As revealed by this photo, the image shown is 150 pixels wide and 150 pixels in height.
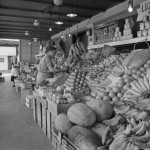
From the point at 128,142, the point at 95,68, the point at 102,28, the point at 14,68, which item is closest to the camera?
the point at 128,142

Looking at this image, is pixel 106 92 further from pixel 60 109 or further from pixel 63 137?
pixel 63 137

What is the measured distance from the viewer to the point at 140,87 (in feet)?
7.59

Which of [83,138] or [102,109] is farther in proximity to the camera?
[102,109]

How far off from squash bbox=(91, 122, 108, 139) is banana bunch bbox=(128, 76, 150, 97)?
0.59 meters

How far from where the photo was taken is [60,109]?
2672 millimetres

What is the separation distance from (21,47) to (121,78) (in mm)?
17270

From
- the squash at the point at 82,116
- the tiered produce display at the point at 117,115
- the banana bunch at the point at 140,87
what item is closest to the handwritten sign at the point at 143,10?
the tiered produce display at the point at 117,115

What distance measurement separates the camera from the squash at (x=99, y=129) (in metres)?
1.94

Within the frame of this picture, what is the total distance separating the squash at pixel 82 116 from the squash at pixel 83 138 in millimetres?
69

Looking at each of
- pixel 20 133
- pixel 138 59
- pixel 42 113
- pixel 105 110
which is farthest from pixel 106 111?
pixel 20 133

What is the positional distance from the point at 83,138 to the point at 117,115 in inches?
17.4

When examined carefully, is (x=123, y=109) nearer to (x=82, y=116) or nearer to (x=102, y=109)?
(x=102, y=109)

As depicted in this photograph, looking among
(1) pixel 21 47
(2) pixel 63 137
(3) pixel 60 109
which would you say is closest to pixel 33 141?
(3) pixel 60 109

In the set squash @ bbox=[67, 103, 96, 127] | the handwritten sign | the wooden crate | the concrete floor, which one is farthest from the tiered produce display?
the handwritten sign
